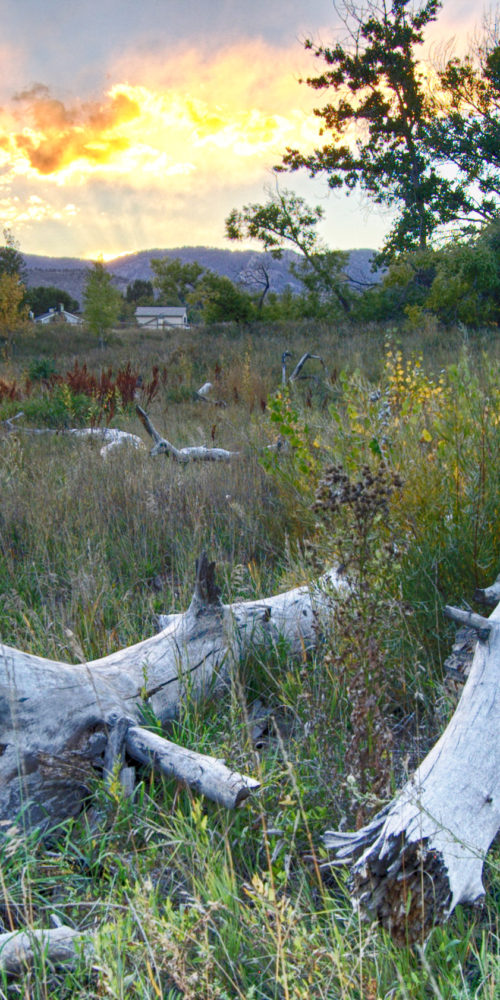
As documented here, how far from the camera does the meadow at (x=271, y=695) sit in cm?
146

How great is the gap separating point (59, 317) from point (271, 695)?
58.6 metres

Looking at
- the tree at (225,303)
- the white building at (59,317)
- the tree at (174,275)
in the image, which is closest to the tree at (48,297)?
the white building at (59,317)

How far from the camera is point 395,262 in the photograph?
25703 mm

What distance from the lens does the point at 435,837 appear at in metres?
1.61

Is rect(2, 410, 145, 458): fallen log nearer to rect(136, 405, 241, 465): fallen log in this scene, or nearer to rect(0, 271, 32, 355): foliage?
rect(136, 405, 241, 465): fallen log

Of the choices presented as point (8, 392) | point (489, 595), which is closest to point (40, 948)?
point (489, 595)

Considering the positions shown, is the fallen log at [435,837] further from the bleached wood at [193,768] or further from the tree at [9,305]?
the tree at [9,305]

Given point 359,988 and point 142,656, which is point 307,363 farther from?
point 359,988

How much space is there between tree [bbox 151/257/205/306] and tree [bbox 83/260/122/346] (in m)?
45.1

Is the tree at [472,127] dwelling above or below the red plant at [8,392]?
above

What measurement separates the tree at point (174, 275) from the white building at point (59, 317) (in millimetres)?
20506

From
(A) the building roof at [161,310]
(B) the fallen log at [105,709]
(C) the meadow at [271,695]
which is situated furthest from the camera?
(A) the building roof at [161,310]

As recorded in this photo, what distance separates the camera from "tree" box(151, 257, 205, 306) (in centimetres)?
9444

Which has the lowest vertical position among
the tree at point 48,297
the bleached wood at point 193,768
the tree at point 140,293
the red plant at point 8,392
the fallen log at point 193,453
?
the bleached wood at point 193,768
